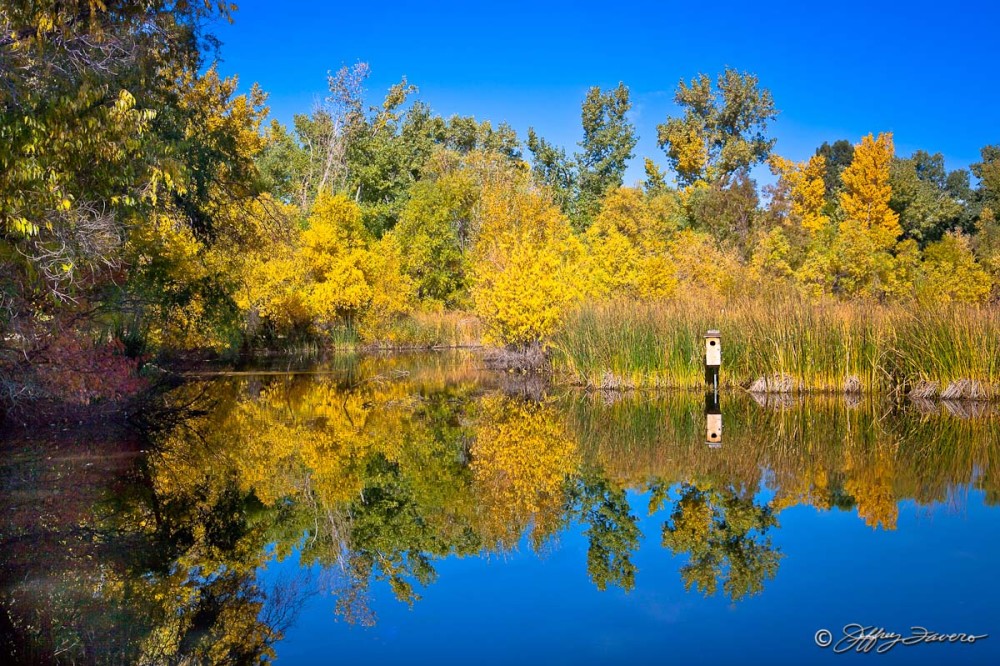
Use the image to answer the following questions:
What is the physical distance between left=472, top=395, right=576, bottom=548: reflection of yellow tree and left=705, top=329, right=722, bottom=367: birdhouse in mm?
3174

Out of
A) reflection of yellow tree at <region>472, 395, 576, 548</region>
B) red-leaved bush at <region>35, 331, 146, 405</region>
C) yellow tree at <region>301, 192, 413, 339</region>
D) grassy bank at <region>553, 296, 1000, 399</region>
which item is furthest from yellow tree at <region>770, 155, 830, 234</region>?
red-leaved bush at <region>35, 331, 146, 405</region>

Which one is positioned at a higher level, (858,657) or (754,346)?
(754,346)

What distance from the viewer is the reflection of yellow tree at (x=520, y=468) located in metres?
7.61

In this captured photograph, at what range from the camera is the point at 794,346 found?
51.9ft

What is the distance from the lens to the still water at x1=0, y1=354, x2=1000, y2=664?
511cm

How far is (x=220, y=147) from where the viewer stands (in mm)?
15086

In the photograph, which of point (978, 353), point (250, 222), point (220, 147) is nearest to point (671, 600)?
point (978, 353)

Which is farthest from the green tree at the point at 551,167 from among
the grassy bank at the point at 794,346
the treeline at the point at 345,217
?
the grassy bank at the point at 794,346

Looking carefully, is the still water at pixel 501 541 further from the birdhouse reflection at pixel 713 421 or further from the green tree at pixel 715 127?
the green tree at pixel 715 127

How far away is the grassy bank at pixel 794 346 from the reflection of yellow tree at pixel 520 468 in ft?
9.68

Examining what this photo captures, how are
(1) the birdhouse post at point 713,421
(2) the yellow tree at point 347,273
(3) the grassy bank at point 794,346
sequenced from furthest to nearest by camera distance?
1. (2) the yellow tree at point 347,273
2. (3) the grassy bank at point 794,346
3. (1) the birdhouse post at point 713,421

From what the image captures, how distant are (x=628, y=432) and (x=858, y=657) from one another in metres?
7.33

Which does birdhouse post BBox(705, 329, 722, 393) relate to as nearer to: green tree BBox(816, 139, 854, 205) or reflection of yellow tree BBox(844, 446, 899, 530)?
reflection of yellow tree BBox(844, 446, 899, 530)

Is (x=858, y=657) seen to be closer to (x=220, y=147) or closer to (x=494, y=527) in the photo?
(x=494, y=527)
